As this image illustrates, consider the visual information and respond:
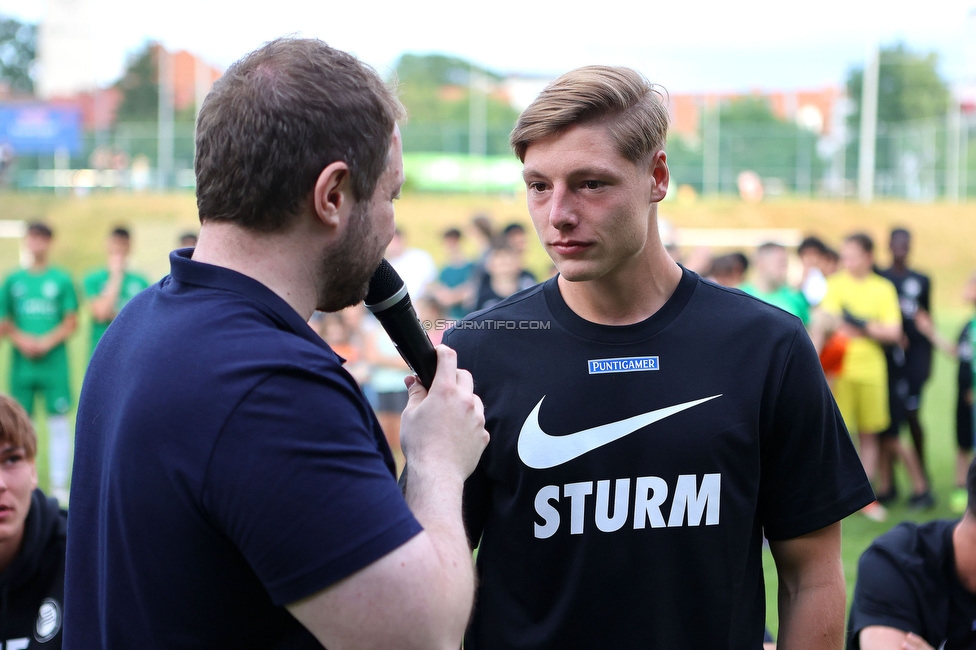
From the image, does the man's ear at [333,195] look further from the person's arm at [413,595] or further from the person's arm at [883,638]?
the person's arm at [883,638]

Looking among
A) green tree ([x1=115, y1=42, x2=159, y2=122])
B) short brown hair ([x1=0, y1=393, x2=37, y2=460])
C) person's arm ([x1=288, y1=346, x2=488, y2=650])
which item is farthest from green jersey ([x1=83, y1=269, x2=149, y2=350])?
green tree ([x1=115, y1=42, x2=159, y2=122])

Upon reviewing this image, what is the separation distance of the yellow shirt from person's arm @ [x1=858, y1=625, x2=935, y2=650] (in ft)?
18.2

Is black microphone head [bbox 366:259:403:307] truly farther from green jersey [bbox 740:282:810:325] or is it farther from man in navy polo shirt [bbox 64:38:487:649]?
green jersey [bbox 740:282:810:325]

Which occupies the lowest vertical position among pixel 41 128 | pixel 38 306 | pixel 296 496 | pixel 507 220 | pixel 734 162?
pixel 38 306

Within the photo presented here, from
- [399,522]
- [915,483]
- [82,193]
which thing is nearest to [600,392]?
[399,522]

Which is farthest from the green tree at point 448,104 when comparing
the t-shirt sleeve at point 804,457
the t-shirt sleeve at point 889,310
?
the t-shirt sleeve at point 804,457

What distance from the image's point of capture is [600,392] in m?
2.08

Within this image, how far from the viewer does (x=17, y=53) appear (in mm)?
64500

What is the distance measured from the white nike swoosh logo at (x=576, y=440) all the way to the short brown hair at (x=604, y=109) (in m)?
0.59

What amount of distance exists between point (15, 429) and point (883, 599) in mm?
2781

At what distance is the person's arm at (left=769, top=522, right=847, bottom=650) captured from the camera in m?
2.04

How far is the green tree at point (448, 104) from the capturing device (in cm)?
3628

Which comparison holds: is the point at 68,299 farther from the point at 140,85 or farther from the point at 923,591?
the point at 140,85

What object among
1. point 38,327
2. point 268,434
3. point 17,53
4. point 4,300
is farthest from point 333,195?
point 17,53
